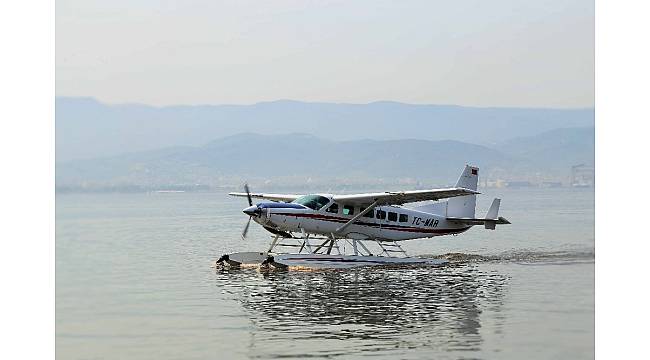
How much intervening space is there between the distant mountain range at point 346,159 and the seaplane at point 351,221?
295ft

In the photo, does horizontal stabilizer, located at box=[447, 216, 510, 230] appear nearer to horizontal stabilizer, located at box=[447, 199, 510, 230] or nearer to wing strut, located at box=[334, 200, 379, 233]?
horizontal stabilizer, located at box=[447, 199, 510, 230]

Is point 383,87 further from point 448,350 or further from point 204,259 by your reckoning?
point 448,350

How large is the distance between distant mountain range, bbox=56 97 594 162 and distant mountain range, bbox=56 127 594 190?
758 millimetres

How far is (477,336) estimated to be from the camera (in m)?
15.9

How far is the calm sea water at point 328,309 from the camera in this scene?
49.8 ft

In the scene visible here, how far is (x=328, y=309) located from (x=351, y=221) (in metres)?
7.88

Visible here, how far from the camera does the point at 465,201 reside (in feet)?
96.9

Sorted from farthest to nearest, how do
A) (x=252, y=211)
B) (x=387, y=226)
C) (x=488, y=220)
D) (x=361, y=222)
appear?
1. (x=488, y=220)
2. (x=387, y=226)
3. (x=361, y=222)
4. (x=252, y=211)

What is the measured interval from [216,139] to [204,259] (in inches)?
5749

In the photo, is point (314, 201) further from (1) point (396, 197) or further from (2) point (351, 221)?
(1) point (396, 197)

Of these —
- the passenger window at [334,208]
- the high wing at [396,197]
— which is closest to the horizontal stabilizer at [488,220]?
the high wing at [396,197]

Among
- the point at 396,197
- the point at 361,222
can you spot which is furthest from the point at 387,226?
the point at 396,197

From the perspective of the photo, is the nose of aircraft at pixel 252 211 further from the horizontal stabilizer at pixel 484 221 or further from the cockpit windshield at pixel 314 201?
the horizontal stabilizer at pixel 484 221
